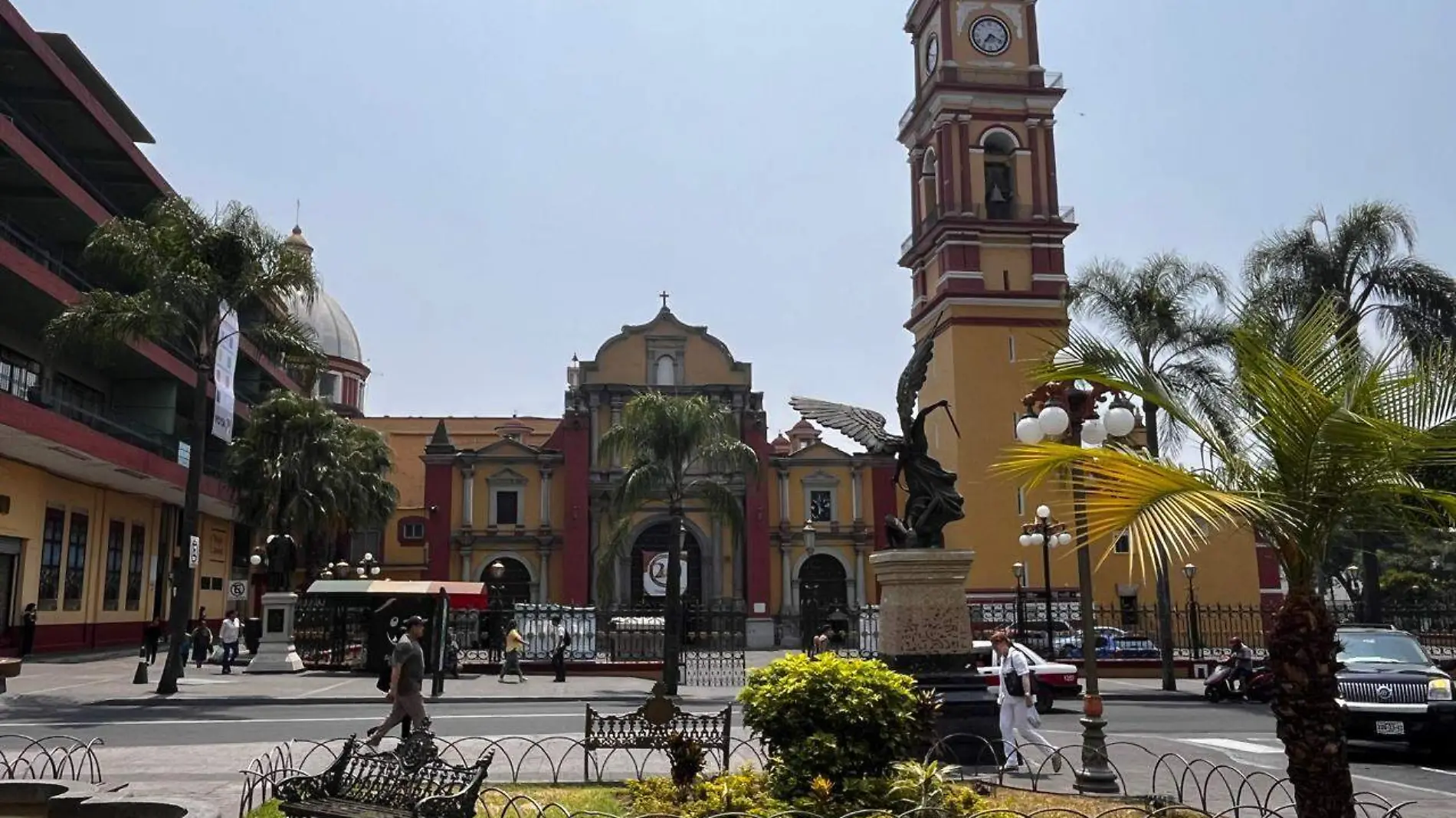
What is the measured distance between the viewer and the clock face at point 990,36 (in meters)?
44.8

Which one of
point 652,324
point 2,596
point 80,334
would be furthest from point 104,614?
point 652,324

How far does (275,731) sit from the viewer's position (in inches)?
612

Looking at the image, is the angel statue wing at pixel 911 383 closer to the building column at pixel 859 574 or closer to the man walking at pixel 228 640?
the man walking at pixel 228 640

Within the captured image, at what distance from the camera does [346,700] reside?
68.1 feet

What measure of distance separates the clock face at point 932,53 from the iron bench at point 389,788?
42.0 m

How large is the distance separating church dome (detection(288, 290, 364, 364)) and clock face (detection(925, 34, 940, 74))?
37.8 metres

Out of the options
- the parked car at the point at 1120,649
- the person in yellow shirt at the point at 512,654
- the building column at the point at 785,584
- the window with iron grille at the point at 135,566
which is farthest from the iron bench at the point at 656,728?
the building column at the point at 785,584

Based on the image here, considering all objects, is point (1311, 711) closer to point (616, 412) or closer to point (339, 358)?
point (616, 412)

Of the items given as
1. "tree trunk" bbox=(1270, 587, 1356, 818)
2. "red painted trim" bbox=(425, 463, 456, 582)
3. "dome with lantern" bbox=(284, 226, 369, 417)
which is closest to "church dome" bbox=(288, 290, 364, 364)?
"dome with lantern" bbox=(284, 226, 369, 417)

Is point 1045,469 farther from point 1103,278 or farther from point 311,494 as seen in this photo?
point 311,494

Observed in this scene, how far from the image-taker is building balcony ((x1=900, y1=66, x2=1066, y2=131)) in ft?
144

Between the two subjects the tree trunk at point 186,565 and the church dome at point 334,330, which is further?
the church dome at point 334,330

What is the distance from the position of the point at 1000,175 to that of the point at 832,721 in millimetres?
39947

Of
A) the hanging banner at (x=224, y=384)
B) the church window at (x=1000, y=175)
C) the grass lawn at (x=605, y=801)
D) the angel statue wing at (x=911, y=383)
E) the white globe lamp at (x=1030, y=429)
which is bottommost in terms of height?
the grass lawn at (x=605, y=801)
